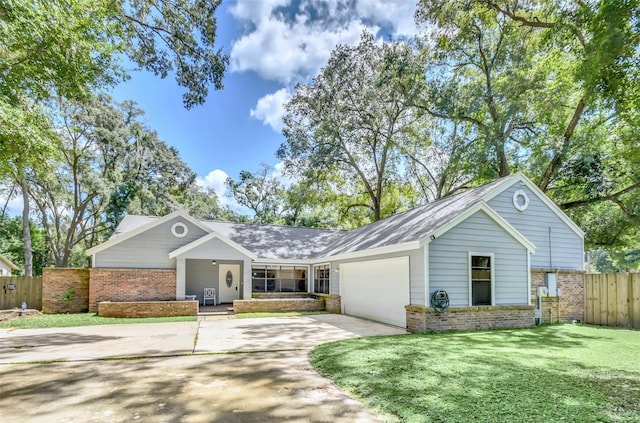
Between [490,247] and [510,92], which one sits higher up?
[510,92]

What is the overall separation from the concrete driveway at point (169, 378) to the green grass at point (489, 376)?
21.0 inches

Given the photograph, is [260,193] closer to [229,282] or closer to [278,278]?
[278,278]

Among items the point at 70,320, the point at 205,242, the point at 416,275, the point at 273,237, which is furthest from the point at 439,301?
the point at 273,237

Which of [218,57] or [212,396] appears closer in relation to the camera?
[212,396]

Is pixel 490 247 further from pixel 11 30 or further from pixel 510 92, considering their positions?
pixel 11 30

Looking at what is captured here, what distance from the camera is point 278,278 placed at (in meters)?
19.4

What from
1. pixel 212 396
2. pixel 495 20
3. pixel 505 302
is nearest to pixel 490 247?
pixel 505 302

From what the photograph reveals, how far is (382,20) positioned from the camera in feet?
61.4

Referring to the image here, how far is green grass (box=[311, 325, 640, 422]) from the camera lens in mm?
4102

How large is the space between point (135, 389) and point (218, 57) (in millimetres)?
8309

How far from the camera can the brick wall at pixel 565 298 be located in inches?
480

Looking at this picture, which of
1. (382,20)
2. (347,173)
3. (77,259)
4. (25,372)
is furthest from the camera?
(77,259)

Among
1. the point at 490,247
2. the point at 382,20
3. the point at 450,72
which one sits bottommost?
the point at 490,247

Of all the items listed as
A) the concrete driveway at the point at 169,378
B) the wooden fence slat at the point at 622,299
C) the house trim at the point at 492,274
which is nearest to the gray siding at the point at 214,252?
the concrete driveway at the point at 169,378
